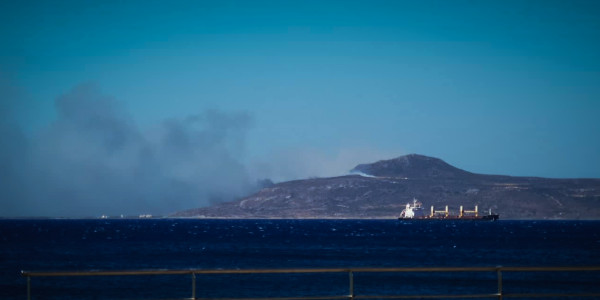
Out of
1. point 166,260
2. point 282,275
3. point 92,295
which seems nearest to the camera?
point 92,295

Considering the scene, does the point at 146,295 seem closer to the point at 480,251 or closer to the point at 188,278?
the point at 188,278

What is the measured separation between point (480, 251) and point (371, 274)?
115 ft

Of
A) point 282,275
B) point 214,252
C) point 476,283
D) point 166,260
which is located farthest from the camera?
point 214,252

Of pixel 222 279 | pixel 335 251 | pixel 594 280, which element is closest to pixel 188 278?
pixel 222 279

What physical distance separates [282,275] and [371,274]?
20.4 feet

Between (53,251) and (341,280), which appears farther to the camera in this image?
(53,251)

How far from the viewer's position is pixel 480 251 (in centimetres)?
8300

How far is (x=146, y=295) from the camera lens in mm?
39906

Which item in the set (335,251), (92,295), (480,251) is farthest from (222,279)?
(480,251)

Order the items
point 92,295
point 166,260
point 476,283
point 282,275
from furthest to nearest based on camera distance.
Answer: point 166,260, point 282,275, point 476,283, point 92,295

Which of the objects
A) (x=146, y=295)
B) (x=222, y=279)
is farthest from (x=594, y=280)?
(x=146, y=295)

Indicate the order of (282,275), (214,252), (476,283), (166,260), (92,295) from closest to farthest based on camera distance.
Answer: (92,295)
(476,283)
(282,275)
(166,260)
(214,252)

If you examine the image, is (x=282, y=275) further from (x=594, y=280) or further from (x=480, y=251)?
(x=480, y=251)

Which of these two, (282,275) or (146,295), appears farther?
(282,275)
